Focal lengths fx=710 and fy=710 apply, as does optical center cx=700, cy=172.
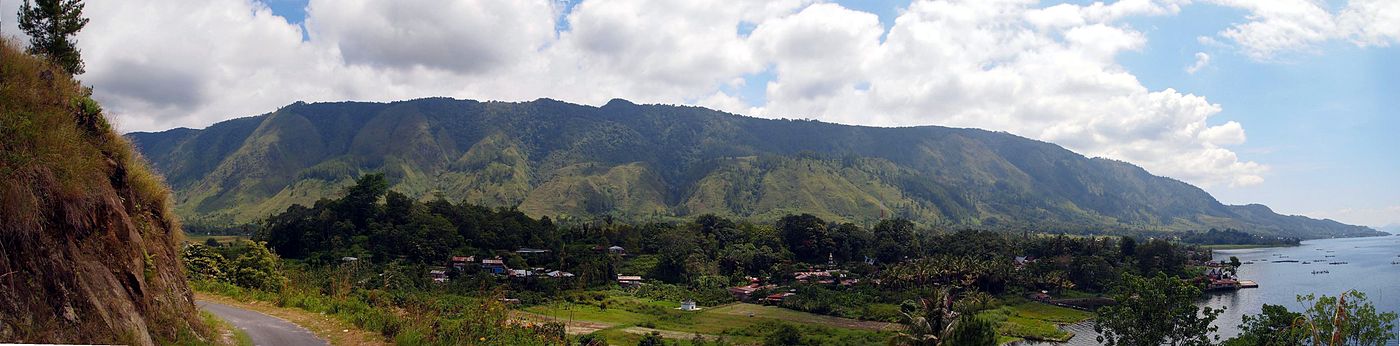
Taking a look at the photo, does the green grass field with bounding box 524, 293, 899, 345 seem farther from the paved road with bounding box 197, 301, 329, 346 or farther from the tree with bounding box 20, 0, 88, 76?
the tree with bounding box 20, 0, 88, 76

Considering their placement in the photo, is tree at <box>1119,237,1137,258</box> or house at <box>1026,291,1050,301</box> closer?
house at <box>1026,291,1050,301</box>

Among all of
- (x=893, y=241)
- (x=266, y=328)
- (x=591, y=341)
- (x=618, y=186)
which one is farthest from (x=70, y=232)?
(x=618, y=186)

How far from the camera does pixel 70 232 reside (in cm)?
641

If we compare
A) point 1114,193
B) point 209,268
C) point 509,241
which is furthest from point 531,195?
point 1114,193

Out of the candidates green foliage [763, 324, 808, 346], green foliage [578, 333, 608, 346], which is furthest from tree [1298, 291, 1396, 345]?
green foliage [763, 324, 808, 346]

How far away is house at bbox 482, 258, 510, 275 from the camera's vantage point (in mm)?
45631

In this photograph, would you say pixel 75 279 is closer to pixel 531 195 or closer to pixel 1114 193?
pixel 531 195

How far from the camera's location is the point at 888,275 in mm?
48781

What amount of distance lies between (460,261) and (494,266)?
2.19 m

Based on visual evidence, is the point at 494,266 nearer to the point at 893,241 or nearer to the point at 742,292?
the point at 742,292

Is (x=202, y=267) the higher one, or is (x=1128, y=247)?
(x=1128, y=247)

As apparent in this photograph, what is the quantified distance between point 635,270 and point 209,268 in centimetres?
3879

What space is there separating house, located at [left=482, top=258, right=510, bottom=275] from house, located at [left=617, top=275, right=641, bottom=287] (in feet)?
27.2

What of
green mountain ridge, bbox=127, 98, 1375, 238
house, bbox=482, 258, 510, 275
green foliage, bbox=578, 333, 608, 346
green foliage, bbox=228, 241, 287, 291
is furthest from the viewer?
green mountain ridge, bbox=127, 98, 1375, 238
